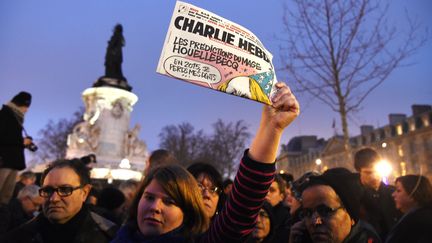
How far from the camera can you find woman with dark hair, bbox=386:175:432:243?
314 centimetres

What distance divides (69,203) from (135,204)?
3.03 feet

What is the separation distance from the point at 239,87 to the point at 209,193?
1388 mm

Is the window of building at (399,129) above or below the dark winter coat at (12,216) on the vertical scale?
above

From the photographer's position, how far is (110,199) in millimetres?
5055

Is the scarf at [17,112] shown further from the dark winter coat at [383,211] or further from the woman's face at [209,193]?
the dark winter coat at [383,211]

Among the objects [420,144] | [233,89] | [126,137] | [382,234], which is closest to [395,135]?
[420,144]

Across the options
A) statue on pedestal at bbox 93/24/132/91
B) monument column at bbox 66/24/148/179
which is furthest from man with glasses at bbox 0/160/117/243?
statue on pedestal at bbox 93/24/132/91

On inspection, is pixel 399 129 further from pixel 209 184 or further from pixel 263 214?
pixel 209 184

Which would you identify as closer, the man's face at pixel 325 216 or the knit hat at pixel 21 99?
the man's face at pixel 325 216

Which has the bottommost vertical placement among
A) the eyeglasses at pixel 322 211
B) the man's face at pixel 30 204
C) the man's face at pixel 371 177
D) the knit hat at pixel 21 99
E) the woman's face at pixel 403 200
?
the man's face at pixel 30 204

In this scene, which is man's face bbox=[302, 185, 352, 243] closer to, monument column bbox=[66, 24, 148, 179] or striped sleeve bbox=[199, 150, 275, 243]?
striped sleeve bbox=[199, 150, 275, 243]

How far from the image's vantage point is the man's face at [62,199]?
269 cm

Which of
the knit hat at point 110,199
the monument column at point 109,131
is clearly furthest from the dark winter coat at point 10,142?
the monument column at point 109,131

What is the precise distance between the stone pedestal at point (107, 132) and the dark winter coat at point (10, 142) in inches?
514
